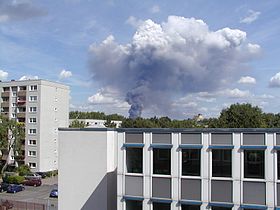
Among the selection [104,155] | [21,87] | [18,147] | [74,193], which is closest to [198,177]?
[104,155]

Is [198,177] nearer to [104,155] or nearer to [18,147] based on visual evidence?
[104,155]

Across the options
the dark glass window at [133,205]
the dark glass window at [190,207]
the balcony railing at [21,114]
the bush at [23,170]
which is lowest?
the bush at [23,170]

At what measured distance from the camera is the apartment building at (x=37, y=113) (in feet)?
237

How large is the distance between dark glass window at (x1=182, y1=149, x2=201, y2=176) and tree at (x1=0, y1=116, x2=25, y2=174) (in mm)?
53166

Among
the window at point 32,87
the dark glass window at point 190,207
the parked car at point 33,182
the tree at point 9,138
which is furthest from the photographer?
the window at point 32,87

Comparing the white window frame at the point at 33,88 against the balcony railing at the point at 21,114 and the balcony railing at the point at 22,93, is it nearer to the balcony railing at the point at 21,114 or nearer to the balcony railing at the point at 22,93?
the balcony railing at the point at 22,93

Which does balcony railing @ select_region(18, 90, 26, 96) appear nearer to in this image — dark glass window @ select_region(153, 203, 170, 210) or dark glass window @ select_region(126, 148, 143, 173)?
dark glass window @ select_region(126, 148, 143, 173)

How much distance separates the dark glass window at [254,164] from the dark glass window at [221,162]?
0.80 m

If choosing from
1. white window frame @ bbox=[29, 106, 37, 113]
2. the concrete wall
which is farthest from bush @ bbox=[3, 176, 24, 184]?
the concrete wall

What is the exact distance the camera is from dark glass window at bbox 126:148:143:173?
20.3 metres

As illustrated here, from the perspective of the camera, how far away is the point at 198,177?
61.6 feet

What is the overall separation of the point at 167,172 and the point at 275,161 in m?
5.70

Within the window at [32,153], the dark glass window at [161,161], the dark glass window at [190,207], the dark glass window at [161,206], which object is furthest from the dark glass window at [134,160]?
the window at [32,153]

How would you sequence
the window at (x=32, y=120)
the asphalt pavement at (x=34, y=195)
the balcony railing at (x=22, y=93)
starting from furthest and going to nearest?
1. the balcony railing at (x=22, y=93)
2. the window at (x=32, y=120)
3. the asphalt pavement at (x=34, y=195)
